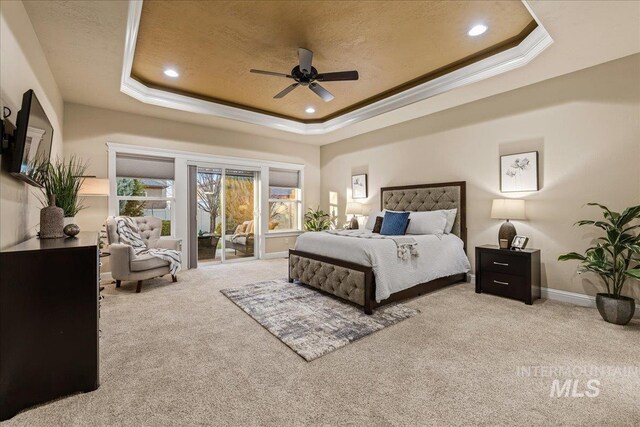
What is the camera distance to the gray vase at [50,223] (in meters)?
2.25

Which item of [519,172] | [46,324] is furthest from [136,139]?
[519,172]

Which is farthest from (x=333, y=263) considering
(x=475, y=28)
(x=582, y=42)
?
(x=582, y=42)

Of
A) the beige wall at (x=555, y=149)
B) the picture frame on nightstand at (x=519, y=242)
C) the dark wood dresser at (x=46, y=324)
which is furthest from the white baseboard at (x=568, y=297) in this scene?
the dark wood dresser at (x=46, y=324)

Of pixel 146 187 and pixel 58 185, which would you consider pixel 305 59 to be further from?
pixel 146 187

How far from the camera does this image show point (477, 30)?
3.04m

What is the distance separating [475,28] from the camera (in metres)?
3.00

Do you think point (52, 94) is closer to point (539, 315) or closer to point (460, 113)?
point (460, 113)

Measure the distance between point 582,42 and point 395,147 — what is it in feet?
10.0

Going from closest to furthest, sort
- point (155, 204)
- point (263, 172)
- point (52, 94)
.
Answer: point (52, 94), point (155, 204), point (263, 172)

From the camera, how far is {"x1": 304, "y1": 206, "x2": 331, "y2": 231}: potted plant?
22.4 feet

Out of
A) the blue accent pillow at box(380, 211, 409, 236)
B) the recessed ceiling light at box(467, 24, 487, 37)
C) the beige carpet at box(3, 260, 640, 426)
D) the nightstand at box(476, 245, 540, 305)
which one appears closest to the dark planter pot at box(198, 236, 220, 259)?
the beige carpet at box(3, 260, 640, 426)

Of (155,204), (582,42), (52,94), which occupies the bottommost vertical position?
(155,204)

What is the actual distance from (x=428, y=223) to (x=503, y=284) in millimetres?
1264

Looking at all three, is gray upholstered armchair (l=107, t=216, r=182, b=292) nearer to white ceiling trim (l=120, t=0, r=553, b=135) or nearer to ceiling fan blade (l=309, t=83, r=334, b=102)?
white ceiling trim (l=120, t=0, r=553, b=135)
